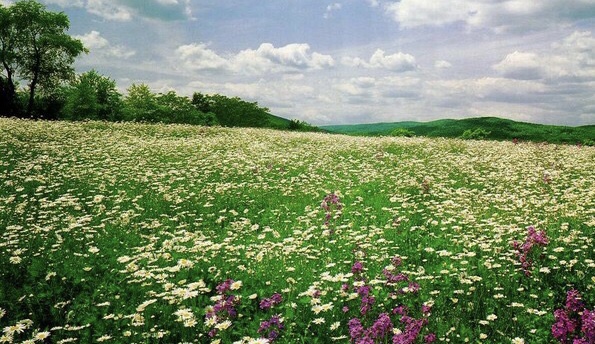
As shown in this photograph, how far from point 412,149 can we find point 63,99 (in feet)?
177

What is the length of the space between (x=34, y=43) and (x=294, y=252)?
57.7 metres

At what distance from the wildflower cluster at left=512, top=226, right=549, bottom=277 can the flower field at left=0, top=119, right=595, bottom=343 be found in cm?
4

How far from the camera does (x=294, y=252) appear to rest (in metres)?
7.44

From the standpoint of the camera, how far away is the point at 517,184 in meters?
12.1

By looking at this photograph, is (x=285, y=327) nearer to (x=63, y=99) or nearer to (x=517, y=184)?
(x=517, y=184)

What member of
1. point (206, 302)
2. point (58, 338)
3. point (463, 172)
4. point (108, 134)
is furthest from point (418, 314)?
point (108, 134)

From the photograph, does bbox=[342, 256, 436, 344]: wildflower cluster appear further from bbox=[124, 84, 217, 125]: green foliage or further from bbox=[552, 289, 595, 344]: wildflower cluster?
bbox=[124, 84, 217, 125]: green foliage

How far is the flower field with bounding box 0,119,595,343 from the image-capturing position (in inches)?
204

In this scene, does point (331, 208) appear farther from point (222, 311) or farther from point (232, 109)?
point (232, 109)

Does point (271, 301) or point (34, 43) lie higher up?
point (34, 43)

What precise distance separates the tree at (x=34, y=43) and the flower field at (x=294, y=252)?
146 ft

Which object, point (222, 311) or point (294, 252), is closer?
point (222, 311)

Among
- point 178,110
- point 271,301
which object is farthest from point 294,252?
point 178,110

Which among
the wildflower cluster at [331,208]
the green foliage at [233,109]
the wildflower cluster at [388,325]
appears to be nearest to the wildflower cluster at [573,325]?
the wildflower cluster at [388,325]
